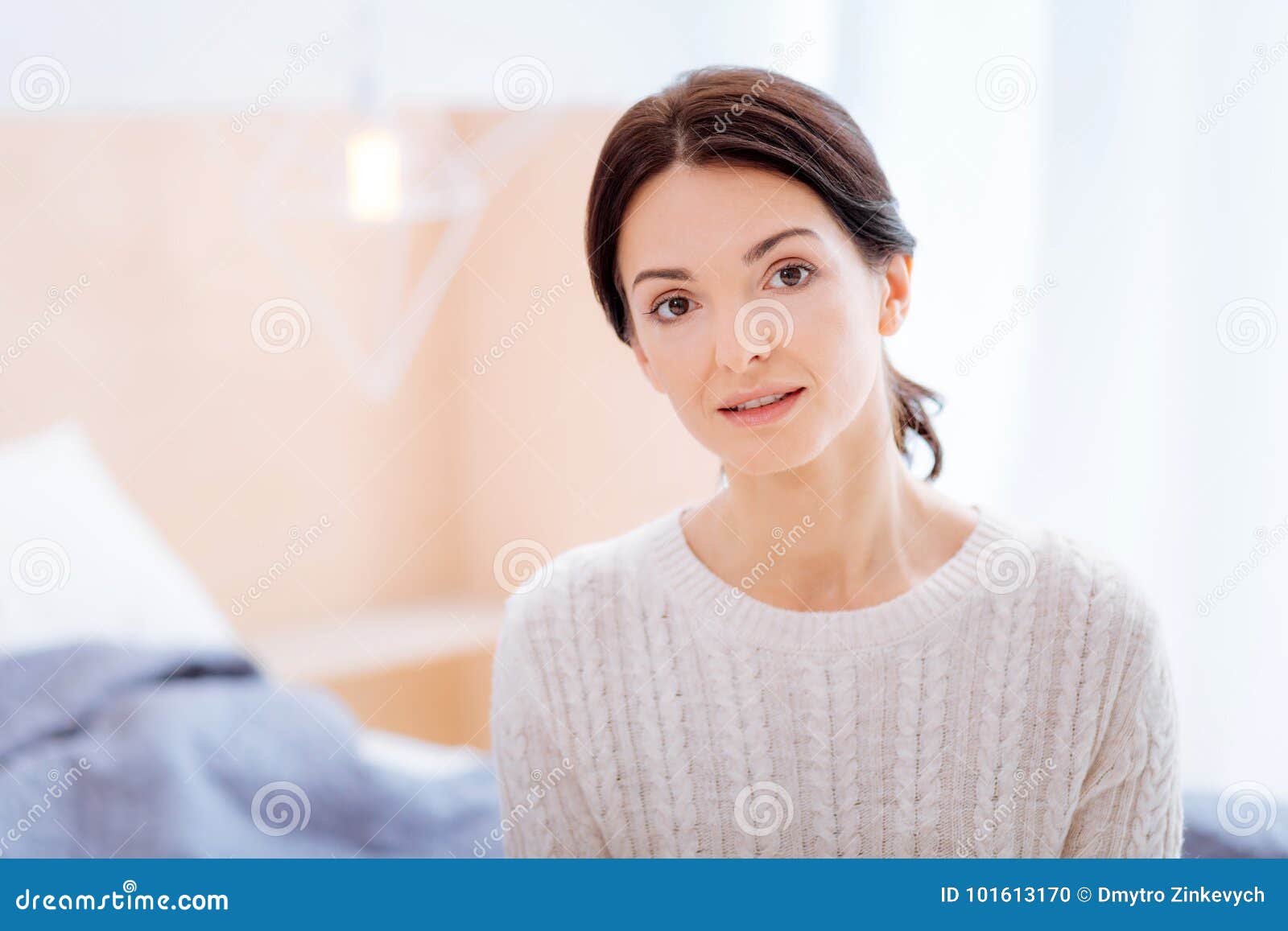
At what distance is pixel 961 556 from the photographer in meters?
1.01

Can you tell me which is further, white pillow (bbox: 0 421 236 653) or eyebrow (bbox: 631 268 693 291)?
white pillow (bbox: 0 421 236 653)

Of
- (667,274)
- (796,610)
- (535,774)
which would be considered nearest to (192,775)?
(535,774)

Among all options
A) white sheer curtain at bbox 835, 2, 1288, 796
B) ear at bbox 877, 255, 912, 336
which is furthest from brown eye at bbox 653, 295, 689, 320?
white sheer curtain at bbox 835, 2, 1288, 796

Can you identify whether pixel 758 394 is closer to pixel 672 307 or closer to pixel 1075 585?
pixel 672 307

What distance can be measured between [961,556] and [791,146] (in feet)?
1.23

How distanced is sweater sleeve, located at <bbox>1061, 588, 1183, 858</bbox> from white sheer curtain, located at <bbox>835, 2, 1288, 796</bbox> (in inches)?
23.3

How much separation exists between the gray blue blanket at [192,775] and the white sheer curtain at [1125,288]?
2.78 ft

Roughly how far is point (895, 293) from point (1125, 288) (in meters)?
0.72

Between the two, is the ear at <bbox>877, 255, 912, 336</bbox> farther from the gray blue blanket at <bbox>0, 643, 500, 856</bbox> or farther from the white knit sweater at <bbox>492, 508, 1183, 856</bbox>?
the gray blue blanket at <bbox>0, 643, 500, 856</bbox>

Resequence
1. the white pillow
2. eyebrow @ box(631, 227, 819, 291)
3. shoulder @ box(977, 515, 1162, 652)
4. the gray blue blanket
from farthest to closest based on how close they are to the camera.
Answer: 1. the white pillow
2. the gray blue blanket
3. shoulder @ box(977, 515, 1162, 652)
4. eyebrow @ box(631, 227, 819, 291)

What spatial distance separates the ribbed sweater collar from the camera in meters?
1.00

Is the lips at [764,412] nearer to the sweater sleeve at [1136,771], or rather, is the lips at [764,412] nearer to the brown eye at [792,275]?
the brown eye at [792,275]

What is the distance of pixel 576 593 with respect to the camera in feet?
3.47
